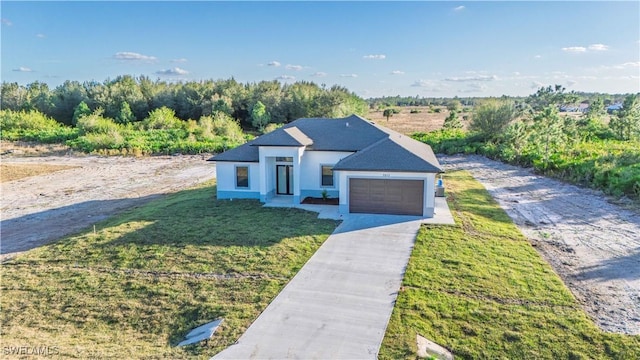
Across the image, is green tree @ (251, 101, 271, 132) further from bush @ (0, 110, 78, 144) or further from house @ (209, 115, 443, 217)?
house @ (209, 115, 443, 217)

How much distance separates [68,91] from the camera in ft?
195

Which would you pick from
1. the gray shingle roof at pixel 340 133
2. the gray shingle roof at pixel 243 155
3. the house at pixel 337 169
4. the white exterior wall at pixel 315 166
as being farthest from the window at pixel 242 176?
the gray shingle roof at pixel 340 133

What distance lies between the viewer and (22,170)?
31281 millimetres

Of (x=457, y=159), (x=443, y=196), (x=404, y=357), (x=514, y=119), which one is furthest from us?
(x=514, y=119)

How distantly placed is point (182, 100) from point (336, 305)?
5606 centimetres

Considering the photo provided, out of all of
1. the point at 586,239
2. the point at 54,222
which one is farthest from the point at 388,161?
the point at 54,222

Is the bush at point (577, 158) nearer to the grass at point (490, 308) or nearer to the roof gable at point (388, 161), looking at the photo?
the grass at point (490, 308)

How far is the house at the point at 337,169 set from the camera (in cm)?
1634

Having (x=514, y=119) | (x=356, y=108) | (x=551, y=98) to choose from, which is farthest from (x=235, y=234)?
(x=551, y=98)

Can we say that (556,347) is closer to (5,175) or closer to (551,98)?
(5,175)

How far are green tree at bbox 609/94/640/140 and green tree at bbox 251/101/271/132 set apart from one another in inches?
1549

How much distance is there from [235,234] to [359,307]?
679 cm

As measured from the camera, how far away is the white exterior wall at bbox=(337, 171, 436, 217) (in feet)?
52.5

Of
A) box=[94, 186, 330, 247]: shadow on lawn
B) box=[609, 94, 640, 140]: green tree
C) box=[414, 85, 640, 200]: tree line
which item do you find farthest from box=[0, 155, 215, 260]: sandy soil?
box=[609, 94, 640, 140]: green tree
